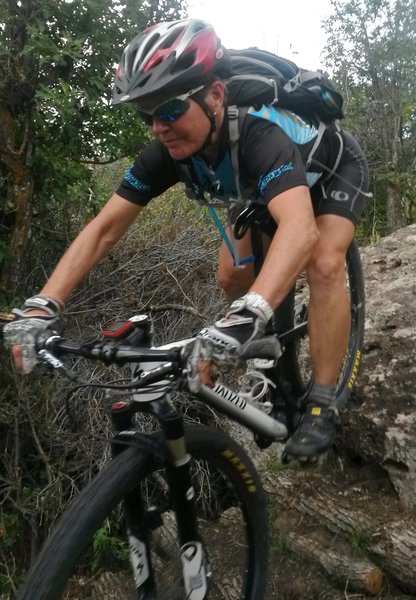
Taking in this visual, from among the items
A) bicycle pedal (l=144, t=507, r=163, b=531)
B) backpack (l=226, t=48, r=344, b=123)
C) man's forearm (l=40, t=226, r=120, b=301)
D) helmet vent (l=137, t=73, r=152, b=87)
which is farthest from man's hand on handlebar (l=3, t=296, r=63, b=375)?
backpack (l=226, t=48, r=344, b=123)

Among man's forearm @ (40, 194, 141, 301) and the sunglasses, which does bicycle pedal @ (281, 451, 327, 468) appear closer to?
man's forearm @ (40, 194, 141, 301)

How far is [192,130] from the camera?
7.98 ft

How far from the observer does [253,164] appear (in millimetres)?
2494

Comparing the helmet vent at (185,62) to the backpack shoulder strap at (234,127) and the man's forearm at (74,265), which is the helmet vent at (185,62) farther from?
the man's forearm at (74,265)

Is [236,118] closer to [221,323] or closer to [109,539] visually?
[221,323]

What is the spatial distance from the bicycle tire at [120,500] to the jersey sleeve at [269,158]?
0.98 m

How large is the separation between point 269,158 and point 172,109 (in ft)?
1.38

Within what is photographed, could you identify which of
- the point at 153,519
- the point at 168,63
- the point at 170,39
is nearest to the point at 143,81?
the point at 168,63

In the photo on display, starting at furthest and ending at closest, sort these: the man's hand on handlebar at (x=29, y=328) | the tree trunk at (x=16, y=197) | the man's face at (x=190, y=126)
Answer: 1. the tree trunk at (x=16, y=197)
2. the man's face at (x=190, y=126)
3. the man's hand on handlebar at (x=29, y=328)

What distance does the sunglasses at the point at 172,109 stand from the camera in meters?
2.33

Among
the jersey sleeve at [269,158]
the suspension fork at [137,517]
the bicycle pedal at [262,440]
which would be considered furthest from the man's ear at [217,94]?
the bicycle pedal at [262,440]

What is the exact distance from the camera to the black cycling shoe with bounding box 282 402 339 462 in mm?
2760

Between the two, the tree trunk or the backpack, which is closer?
the backpack

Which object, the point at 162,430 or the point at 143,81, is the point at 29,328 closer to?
the point at 162,430
